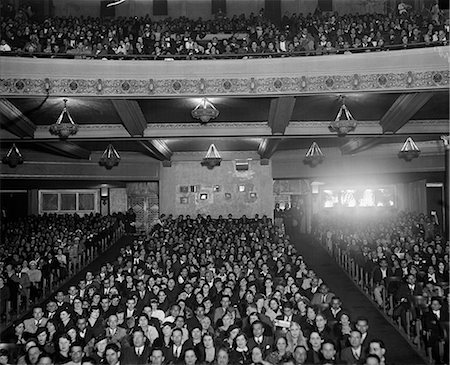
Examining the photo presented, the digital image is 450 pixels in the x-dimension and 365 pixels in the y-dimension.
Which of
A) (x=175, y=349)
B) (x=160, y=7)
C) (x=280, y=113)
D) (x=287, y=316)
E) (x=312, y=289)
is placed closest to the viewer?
(x=175, y=349)

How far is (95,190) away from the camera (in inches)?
1038

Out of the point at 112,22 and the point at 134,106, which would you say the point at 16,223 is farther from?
the point at 134,106

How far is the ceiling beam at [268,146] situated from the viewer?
641 inches

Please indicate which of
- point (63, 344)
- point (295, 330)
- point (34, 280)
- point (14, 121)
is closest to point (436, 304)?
point (295, 330)

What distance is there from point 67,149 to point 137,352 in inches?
491

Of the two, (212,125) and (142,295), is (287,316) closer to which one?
(142,295)

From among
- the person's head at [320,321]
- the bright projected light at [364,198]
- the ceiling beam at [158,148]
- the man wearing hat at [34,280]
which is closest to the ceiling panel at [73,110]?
the ceiling beam at [158,148]

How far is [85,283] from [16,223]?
11.5m

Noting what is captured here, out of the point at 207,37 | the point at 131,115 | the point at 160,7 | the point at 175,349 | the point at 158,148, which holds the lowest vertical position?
the point at 175,349

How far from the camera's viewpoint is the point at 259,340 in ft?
23.2

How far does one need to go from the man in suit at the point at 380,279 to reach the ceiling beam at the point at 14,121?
9462 mm

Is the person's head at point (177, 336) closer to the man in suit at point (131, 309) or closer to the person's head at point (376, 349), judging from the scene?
the man in suit at point (131, 309)

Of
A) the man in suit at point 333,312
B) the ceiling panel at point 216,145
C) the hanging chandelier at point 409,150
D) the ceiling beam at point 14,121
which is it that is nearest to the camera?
the man in suit at point 333,312

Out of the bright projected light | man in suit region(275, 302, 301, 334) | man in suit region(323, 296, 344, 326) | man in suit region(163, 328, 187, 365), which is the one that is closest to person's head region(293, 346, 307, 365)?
man in suit region(275, 302, 301, 334)
